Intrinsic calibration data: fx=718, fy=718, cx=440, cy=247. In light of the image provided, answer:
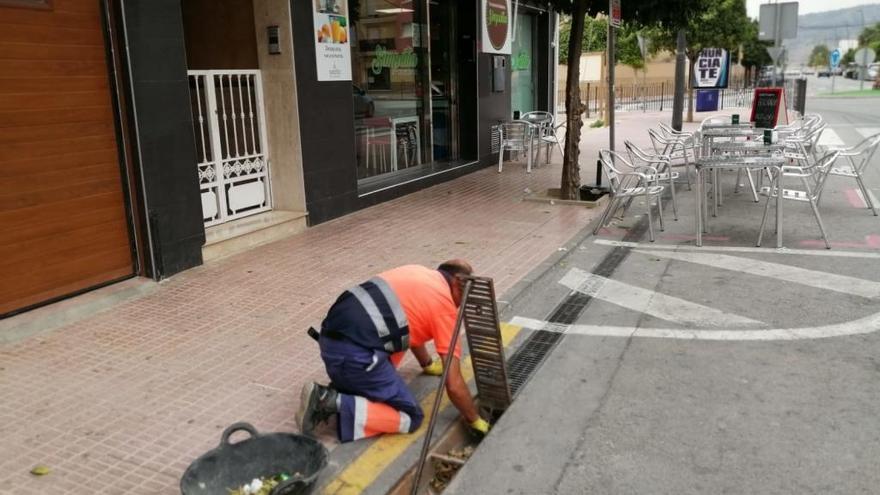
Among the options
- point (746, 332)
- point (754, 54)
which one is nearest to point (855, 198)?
point (746, 332)

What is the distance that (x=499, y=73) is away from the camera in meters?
13.5

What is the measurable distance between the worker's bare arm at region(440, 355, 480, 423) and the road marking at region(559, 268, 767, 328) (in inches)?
90.5

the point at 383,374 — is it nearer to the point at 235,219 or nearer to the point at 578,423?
the point at 578,423

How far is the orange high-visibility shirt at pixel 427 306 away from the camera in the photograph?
3637 mm

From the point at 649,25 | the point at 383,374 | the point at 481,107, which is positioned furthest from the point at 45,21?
the point at 481,107

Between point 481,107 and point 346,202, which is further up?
point 481,107

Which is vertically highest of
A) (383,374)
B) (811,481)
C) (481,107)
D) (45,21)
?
(45,21)

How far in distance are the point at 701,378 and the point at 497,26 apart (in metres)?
9.61

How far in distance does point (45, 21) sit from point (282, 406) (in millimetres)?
3636

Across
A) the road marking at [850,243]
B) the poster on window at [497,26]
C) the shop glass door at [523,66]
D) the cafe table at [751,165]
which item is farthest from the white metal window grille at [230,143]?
the shop glass door at [523,66]

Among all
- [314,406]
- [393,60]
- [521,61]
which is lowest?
[314,406]

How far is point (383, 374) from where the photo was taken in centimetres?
369

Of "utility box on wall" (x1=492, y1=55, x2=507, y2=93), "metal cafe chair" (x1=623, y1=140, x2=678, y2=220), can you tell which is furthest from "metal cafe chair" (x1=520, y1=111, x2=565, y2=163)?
"metal cafe chair" (x1=623, y1=140, x2=678, y2=220)

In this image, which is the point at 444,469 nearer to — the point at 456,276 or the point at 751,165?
the point at 456,276
